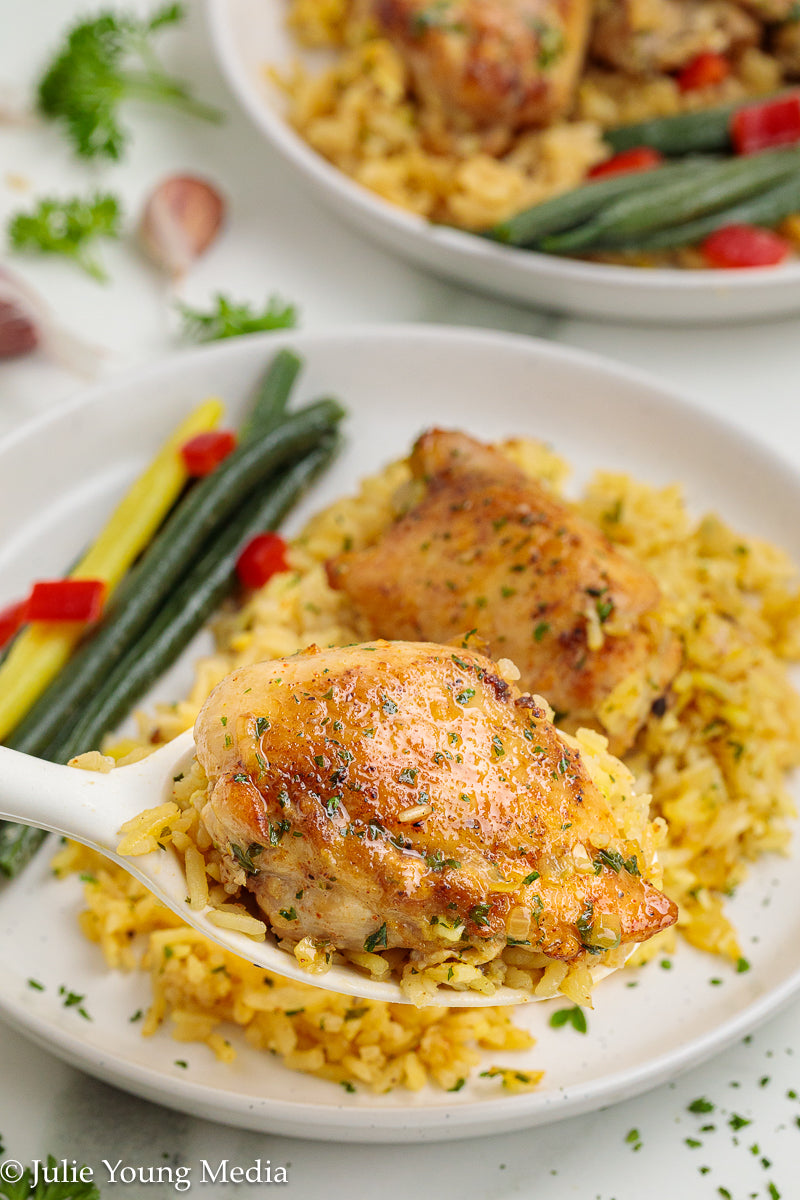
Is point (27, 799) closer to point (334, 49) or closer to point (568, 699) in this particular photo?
point (568, 699)

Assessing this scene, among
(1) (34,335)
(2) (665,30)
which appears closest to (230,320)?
(1) (34,335)

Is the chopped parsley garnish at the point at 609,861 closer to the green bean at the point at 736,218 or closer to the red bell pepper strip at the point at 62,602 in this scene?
the red bell pepper strip at the point at 62,602


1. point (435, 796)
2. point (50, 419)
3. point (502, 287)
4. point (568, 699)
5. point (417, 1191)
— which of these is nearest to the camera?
point (435, 796)

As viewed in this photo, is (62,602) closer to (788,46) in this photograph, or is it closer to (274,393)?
(274,393)

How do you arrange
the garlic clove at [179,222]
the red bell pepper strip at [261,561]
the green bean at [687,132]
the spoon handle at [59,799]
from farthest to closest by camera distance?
1. the green bean at [687,132]
2. the garlic clove at [179,222]
3. the red bell pepper strip at [261,561]
4. the spoon handle at [59,799]

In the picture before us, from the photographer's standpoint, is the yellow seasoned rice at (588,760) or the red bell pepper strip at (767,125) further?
the red bell pepper strip at (767,125)

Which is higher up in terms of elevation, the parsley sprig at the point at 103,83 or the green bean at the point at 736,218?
the green bean at the point at 736,218

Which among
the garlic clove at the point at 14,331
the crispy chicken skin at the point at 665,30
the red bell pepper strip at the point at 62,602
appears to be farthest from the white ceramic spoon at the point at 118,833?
the crispy chicken skin at the point at 665,30

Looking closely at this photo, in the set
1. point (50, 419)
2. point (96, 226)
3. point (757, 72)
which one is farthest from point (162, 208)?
point (757, 72)
